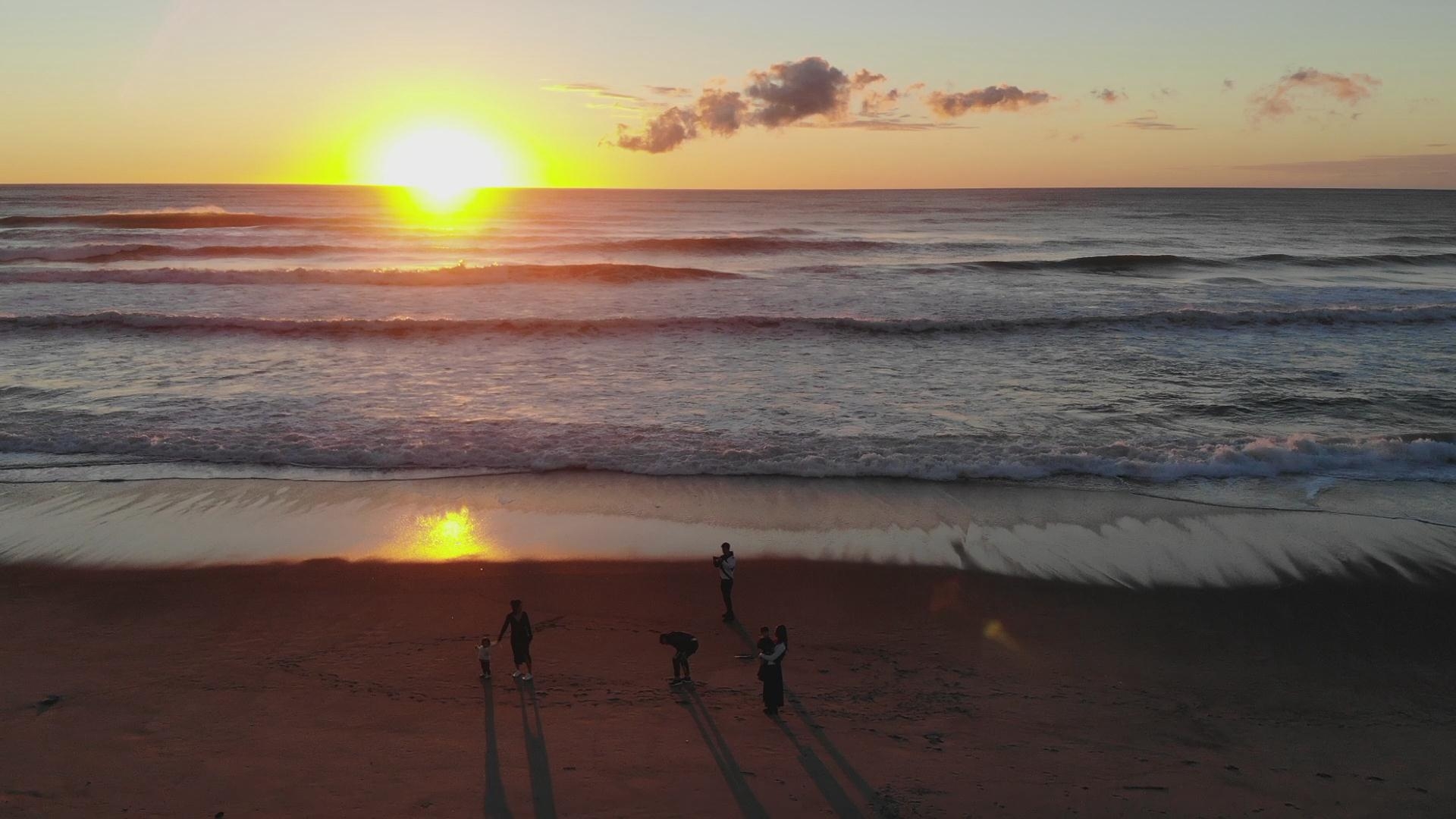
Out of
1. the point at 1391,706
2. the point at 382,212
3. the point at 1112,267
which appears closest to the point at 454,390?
the point at 1391,706

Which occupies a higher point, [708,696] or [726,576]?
[726,576]

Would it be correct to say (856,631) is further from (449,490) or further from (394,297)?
(394,297)

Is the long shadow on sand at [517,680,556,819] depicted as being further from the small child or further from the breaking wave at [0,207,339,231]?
the breaking wave at [0,207,339,231]

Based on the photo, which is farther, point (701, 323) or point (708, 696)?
point (701, 323)

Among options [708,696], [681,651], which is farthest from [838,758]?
[681,651]

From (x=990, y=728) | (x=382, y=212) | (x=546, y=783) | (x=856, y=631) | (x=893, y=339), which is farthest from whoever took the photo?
(x=382, y=212)

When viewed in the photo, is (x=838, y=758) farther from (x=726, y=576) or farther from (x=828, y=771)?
(x=726, y=576)

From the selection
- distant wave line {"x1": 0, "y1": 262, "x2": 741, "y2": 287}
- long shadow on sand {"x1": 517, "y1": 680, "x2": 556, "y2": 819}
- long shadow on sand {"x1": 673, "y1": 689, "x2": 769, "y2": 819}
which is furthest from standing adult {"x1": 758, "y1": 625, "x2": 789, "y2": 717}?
distant wave line {"x1": 0, "y1": 262, "x2": 741, "y2": 287}

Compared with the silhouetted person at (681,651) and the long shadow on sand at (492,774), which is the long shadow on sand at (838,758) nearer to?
the silhouetted person at (681,651)
